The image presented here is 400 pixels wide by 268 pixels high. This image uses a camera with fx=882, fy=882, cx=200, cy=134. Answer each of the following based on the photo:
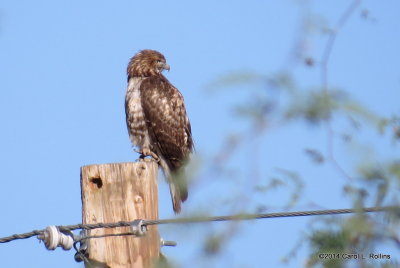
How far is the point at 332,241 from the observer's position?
3674mm

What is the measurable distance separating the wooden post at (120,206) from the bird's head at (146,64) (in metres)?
4.57

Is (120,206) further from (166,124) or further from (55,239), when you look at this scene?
(166,124)

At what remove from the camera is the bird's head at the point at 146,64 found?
1030 centimetres

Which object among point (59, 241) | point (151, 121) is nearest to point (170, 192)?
point (151, 121)

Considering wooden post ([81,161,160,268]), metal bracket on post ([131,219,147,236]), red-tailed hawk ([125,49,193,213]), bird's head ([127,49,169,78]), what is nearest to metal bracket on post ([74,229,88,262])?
wooden post ([81,161,160,268])

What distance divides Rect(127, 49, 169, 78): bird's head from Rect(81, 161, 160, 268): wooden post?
15.0 feet

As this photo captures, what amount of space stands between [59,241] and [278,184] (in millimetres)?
2342

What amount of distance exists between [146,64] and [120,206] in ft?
16.1

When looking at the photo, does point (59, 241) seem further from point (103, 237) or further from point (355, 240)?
point (355, 240)

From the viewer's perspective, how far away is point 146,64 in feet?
34.0

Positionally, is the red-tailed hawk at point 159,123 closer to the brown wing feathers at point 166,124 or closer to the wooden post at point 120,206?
the brown wing feathers at point 166,124

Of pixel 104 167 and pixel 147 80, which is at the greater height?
pixel 147 80

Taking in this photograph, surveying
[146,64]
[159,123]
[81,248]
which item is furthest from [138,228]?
[146,64]

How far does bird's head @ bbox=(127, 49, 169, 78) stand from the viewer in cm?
1030
